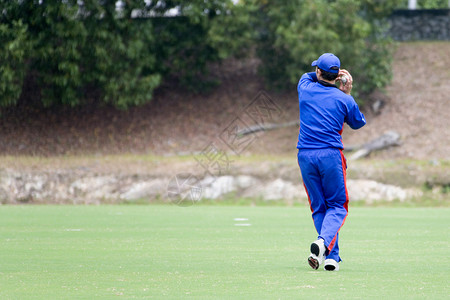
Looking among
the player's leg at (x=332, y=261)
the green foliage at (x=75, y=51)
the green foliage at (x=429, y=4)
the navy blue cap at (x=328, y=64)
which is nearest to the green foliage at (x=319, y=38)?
the green foliage at (x=75, y=51)

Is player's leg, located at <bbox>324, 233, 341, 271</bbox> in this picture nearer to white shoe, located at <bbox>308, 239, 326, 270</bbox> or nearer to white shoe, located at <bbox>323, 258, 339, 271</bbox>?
white shoe, located at <bbox>323, 258, 339, 271</bbox>

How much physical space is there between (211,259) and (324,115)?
6.92ft

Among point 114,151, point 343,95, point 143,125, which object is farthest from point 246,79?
point 343,95

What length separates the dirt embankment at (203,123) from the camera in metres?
29.2

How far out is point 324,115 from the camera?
8.50 metres

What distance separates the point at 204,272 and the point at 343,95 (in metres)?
2.39

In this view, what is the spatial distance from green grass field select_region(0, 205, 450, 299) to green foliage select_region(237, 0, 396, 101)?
1409 centimetres

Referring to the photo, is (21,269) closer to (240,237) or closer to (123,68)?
(240,237)

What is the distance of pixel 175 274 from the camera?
7.79 m

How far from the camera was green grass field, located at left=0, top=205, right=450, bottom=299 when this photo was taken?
6.69 meters

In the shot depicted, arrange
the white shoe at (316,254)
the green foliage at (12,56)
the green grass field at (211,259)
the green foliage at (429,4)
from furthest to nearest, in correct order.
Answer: the green foliage at (429,4)
the green foliage at (12,56)
the white shoe at (316,254)
the green grass field at (211,259)

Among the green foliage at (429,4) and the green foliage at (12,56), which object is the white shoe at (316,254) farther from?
the green foliage at (429,4)

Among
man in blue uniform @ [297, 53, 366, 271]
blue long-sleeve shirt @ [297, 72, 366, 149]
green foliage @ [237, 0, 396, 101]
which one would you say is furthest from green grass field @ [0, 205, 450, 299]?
green foliage @ [237, 0, 396, 101]

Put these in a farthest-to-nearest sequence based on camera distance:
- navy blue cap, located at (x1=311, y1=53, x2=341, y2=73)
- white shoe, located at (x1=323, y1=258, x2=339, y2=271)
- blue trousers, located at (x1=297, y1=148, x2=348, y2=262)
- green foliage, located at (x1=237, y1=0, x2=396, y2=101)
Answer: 1. green foliage, located at (x1=237, y1=0, x2=396, y2=101)
2. navy blue cap, located at (x1=311, y1=53, x2=341, y2=73)
3. blue trousers, located at (x1=297, y1=148, x2=348, y2=262)
4. white shoe, located at (x1=323, y1=258, x2=339, y2=271)
